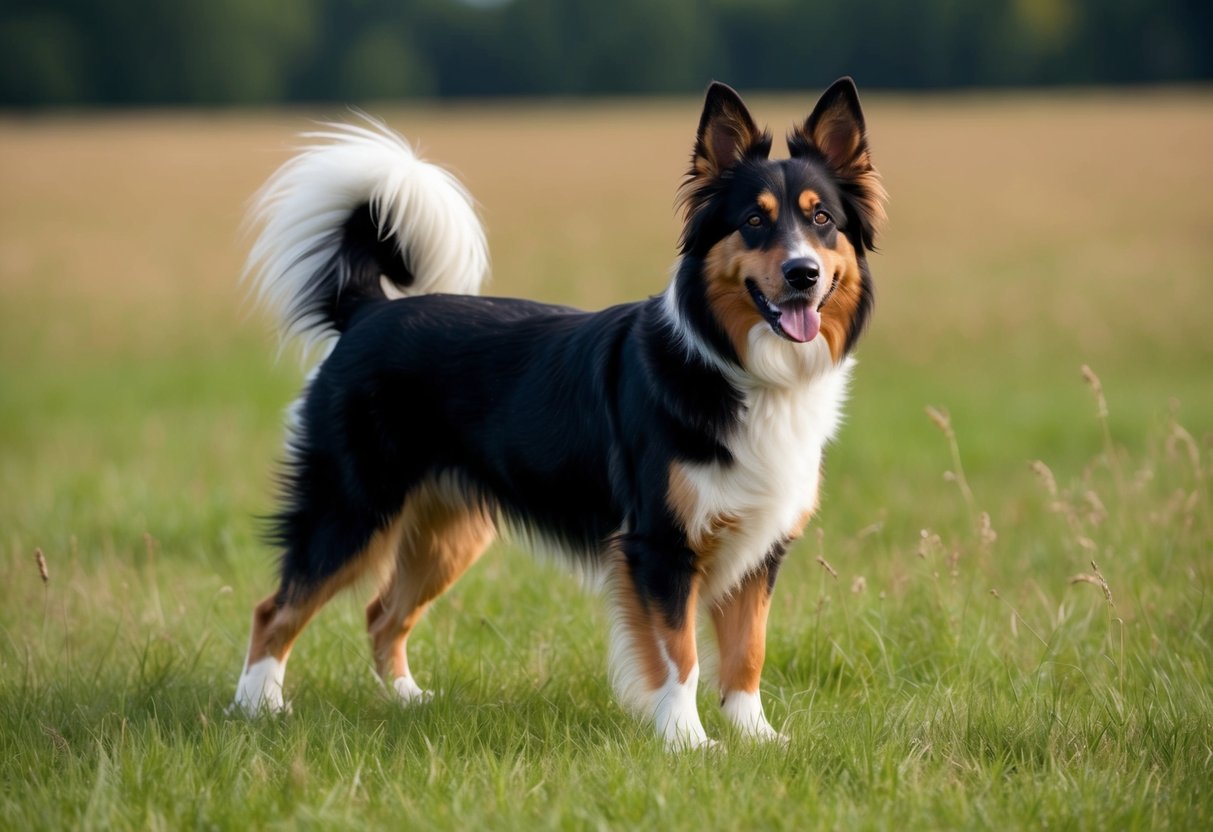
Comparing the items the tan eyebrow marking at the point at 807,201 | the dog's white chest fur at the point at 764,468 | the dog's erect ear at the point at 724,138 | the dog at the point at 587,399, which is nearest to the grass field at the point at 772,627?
the dog at the point at 587,399

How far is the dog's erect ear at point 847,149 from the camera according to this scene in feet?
13.7

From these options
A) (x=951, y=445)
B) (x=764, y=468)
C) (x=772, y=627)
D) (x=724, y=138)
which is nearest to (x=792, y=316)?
(x=764, y=468)

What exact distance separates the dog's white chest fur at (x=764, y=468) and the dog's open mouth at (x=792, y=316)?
111mm

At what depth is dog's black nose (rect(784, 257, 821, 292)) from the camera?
377 centimetres

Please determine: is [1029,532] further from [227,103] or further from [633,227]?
[227,103]

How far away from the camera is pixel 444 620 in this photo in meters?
5.41

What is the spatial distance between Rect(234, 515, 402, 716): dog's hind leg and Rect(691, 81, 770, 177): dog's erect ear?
69.6 inches

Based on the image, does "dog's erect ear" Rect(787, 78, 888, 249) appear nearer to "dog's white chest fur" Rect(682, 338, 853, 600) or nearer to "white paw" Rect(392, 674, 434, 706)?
"dog's white chest fur" Rect(682, 338, 853, 600)

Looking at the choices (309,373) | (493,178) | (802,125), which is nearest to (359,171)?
(309,373)

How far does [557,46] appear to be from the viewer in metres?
61.3

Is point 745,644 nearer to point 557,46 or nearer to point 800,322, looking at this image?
point 800,322

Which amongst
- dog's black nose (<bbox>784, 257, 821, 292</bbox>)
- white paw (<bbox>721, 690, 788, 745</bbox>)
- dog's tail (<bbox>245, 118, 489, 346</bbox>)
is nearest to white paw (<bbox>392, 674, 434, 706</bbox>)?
white paw (<bbox>721, 690, 788, 745</bbox>)

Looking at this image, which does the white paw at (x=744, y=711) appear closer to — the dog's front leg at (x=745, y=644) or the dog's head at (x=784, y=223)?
the dog's front leg at (x=745, y=644)

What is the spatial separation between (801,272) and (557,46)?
60295 mm
